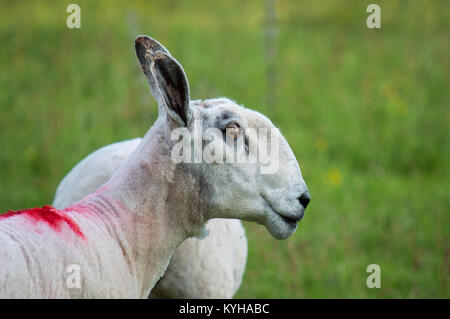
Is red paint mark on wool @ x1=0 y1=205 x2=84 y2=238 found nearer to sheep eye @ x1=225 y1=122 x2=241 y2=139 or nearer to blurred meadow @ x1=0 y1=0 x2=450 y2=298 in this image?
sheep eye @ x1=225 y1=122 x2=241 y2=139

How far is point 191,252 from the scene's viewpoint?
3.68 m

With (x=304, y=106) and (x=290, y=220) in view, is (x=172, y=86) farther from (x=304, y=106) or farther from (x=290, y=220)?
(x=304, y=106)

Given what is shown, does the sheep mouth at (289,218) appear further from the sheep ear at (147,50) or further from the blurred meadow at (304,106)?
the blurred meadow at (304,106)

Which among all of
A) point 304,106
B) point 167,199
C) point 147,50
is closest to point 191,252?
point 167,199

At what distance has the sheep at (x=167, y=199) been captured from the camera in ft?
9.51

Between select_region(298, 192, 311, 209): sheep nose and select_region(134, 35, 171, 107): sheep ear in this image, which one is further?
select_region(134, 35, 171, 107): sheep ear

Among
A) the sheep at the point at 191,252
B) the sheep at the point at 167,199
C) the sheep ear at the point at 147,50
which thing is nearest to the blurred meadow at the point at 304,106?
the sheep at the point at 191,252

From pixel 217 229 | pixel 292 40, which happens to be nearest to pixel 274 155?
pixel 217 229

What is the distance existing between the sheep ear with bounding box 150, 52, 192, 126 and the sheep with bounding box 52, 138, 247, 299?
2.89 ft

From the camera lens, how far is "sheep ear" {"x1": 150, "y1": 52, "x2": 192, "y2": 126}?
2.92m

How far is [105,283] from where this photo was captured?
9.39 feet

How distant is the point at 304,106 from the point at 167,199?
5839 millimetres

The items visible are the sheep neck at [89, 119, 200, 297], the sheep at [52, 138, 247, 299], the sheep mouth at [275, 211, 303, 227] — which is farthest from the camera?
the sheep at [52, 138, 247, 299]

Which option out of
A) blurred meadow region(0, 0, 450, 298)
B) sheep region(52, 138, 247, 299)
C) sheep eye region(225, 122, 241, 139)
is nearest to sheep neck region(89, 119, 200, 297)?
sheep eye region(225, 122, 241, 139)
